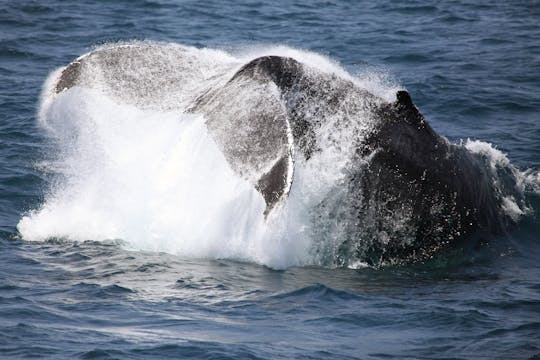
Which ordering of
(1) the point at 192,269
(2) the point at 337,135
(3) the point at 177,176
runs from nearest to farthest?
(2) the point at 337,135
(1) the point at 192,269
(3) the point at 177,176

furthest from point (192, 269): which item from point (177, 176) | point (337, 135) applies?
point (337, 135)

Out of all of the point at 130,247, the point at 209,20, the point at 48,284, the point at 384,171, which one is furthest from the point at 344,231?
the point at 209,20

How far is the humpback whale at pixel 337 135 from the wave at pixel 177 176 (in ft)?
0.10

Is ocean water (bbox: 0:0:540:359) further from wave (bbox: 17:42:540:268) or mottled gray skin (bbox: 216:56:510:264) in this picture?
mottled gray skin (bbox: 216:56:510:264)

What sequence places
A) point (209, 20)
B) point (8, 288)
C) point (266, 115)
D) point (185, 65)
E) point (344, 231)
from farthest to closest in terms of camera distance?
point (209, 20) → point (185, 65) → point (344, 231) → point (8, 288) → point (266, 115)

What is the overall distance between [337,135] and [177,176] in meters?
1.86

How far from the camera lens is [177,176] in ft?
34.4

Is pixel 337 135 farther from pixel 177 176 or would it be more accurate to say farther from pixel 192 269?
pixel 192 269

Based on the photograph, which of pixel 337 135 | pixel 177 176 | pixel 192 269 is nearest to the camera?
pixel 337 135

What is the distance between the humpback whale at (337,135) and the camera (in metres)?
9.09

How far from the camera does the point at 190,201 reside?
10.6m

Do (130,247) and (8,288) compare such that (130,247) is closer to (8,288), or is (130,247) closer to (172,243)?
(172,243)

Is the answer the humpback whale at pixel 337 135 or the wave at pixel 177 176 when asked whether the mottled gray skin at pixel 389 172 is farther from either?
the wave at pixel 177 176

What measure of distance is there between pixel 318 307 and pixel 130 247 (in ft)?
8.88
